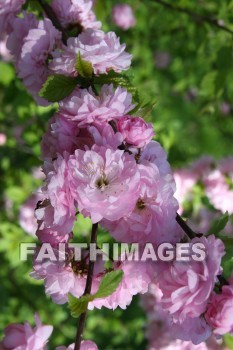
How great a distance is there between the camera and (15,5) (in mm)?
1255

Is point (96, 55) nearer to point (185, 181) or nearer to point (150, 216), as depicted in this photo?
point (150, 216)

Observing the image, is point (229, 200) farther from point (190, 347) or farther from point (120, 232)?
point (120, 232)

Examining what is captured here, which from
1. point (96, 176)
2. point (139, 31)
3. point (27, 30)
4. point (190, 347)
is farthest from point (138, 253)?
point (139, 31)

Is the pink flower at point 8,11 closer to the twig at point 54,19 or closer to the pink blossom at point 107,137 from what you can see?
the twig at point 54,19

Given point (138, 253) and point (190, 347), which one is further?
point (190, 347)

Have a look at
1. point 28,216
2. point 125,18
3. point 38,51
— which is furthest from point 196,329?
point 125,18

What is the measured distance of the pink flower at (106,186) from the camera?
93cm

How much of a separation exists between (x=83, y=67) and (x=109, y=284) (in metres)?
0.40

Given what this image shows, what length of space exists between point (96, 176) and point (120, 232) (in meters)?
0.11

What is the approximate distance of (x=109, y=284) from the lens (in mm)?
934

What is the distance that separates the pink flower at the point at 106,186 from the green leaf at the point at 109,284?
94 millimetres

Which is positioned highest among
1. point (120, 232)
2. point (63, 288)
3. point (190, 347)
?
point (120, 232)

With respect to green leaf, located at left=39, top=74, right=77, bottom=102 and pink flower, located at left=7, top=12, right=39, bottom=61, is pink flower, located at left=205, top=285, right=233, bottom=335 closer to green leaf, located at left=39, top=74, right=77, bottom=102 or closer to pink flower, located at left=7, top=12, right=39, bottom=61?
green leaf, located at left=39, top=74, right=77, bottom=102

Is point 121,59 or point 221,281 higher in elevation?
point 121,59
